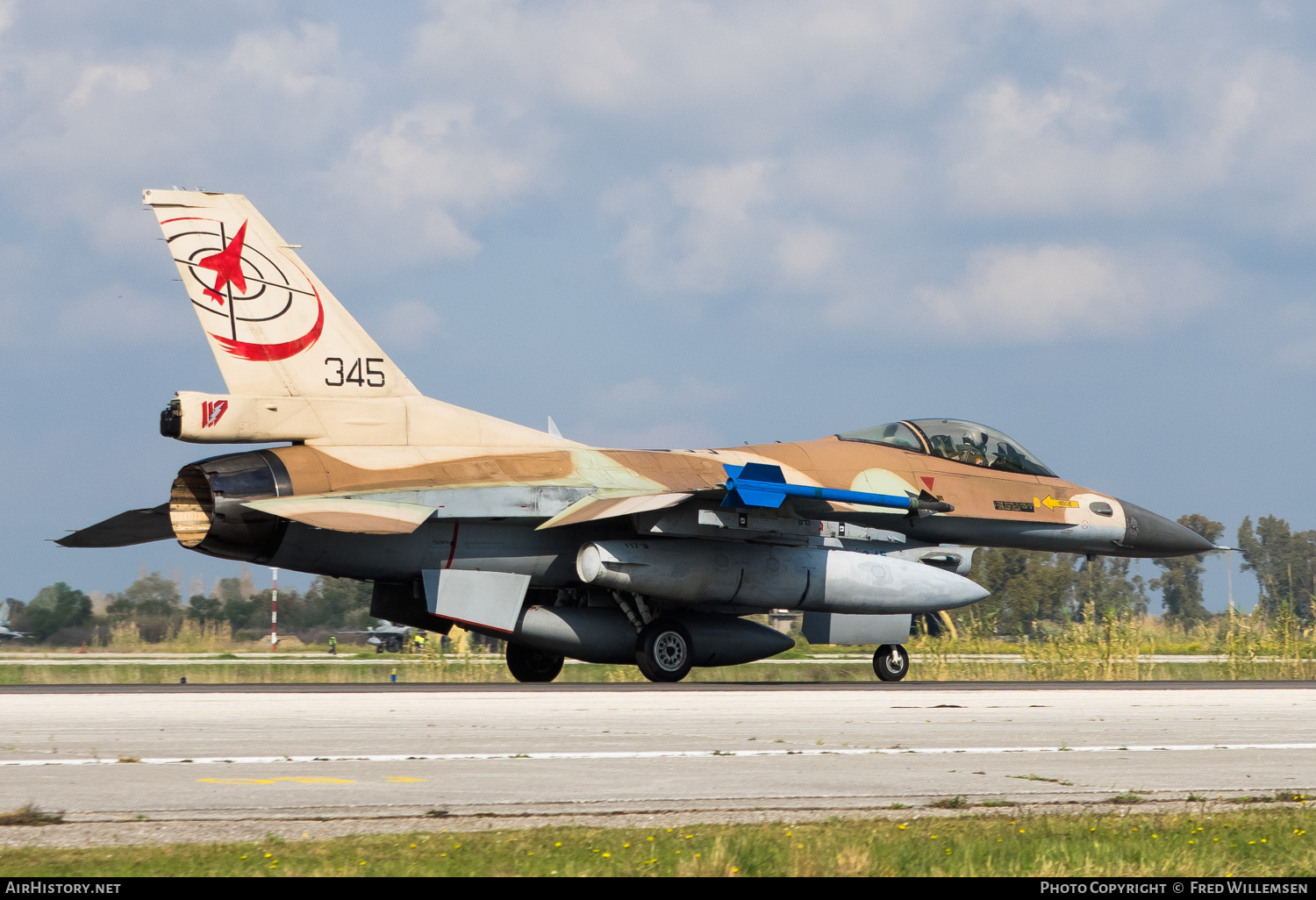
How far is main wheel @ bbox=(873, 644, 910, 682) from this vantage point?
18812mm

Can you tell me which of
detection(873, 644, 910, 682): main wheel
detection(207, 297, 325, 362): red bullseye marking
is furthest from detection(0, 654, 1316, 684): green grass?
detection(207, 297, 325, 362): red bullseye marking

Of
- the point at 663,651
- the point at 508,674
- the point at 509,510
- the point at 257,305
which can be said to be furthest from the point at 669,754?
the point at 508,674

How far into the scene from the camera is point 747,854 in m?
5.25

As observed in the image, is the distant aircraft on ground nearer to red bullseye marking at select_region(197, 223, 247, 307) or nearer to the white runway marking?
red bullseye marking at select_region(197, 223, 247, 307)

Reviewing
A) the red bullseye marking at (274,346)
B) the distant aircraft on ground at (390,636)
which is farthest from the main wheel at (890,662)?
the distant aircraft on ground at (390,636)

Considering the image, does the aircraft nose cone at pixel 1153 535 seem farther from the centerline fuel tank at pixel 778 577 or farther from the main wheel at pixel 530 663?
the main wheel at pixel 530 663

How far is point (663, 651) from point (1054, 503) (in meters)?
6.77

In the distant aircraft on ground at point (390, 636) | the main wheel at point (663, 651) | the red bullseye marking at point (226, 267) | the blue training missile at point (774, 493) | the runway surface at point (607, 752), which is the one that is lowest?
the distant aircraft on ground at point (390, 636)

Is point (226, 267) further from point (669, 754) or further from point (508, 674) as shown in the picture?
point (669, 754)

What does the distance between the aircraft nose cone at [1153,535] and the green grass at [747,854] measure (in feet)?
48.9

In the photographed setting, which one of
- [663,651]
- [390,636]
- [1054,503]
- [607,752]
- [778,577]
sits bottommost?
[390,636]

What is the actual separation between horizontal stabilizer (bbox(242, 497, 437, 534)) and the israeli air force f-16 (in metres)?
0.03

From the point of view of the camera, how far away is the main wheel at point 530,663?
60.8 feet

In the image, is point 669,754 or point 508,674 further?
point 508,674
